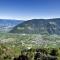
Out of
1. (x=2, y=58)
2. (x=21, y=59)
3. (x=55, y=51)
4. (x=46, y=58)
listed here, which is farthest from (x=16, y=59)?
(x=55, y=51)

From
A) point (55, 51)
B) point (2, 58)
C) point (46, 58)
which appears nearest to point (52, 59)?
point (46, 58)

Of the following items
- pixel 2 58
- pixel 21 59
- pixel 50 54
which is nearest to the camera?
pixel 21 59

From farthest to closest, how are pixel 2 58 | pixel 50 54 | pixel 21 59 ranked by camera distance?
pixel 50 54 → pixel 2 58 → pixel 21 59

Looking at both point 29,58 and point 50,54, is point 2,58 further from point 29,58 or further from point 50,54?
point 50,54

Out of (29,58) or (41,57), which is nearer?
(29,58)

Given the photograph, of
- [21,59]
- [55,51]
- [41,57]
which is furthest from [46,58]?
[21,59]

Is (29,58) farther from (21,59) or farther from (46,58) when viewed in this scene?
(46,58)

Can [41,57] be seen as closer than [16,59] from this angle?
No

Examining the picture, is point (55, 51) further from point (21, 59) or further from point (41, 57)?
point (21, 59)
